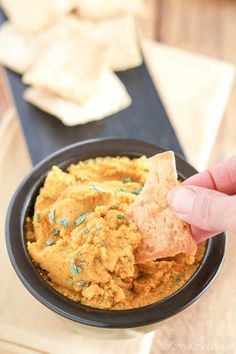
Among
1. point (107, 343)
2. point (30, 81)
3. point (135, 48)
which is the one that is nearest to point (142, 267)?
point (107, 343)

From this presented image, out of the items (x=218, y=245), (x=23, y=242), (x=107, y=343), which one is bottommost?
(x=107, y=343)

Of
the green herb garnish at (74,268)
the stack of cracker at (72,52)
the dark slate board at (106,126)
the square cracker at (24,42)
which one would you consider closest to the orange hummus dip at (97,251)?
the green herb garnish at (74,268)

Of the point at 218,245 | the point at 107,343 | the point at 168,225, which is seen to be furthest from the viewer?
the point at 107,343

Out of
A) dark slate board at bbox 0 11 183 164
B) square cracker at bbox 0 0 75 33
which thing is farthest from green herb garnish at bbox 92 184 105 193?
square cracker at bbox 0 0 75 33

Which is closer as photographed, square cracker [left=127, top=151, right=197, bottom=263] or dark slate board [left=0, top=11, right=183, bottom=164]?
square cracker [left=127, top=151, right=197, bottom=263]

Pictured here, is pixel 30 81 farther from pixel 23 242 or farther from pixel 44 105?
pixel 23 242

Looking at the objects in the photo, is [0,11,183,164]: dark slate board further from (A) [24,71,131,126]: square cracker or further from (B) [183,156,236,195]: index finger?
(B) [183,156,236,195]: index finger

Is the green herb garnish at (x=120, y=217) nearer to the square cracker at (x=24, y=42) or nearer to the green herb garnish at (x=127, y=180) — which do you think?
the green herb garnish at (x=127, y=180)
